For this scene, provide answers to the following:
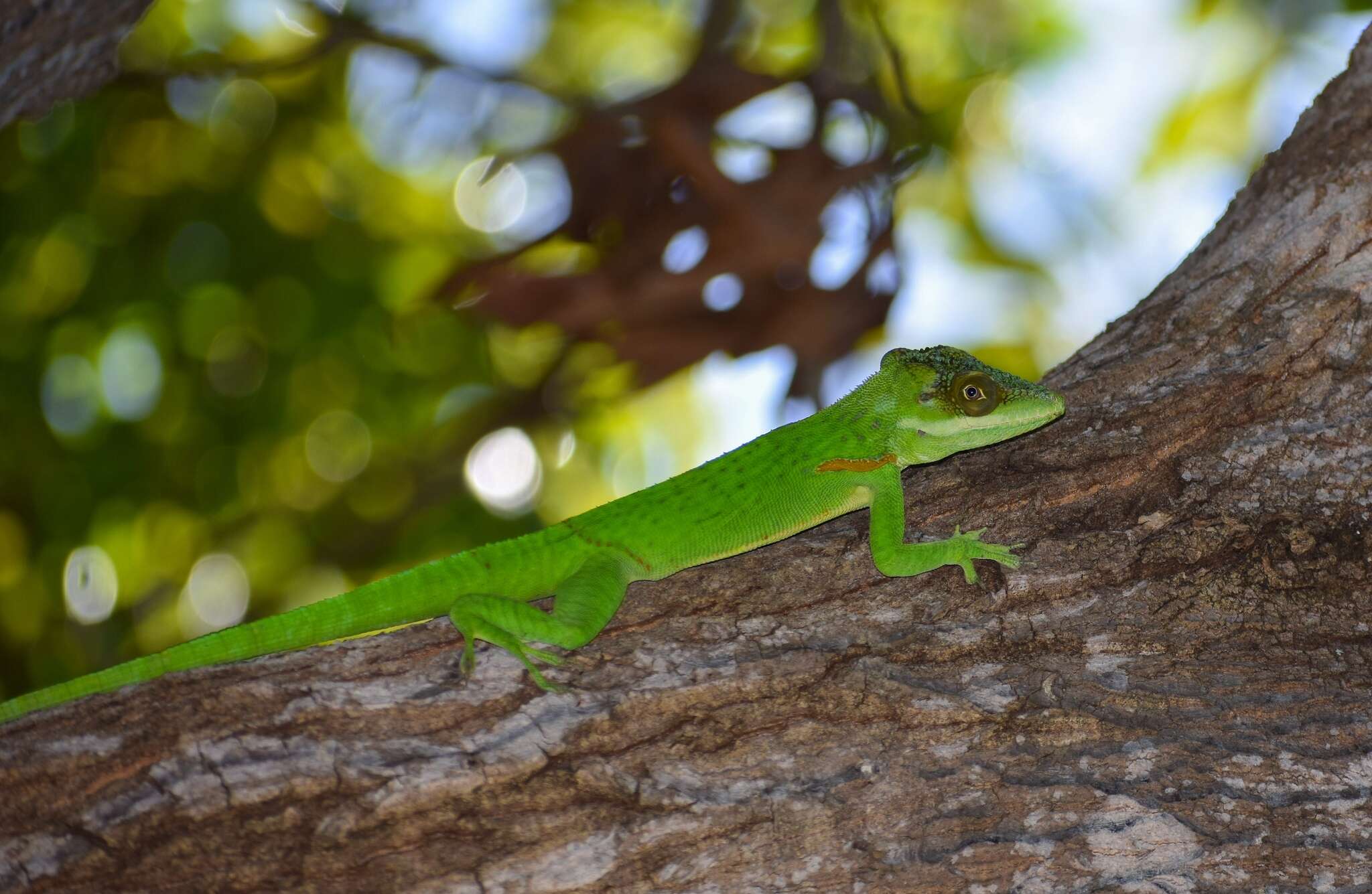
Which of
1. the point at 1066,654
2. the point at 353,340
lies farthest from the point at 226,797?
the point at 353,340

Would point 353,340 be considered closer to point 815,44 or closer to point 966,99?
point 815,44

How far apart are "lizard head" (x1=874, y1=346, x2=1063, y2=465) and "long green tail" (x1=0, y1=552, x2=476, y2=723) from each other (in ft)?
5.57

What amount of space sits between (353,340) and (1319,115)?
5050mm

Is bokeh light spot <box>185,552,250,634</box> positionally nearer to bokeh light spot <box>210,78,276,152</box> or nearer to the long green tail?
bokeh light spot <box>210,78,276,152</box>

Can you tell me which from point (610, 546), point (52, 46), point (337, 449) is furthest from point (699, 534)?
point (337, 449)

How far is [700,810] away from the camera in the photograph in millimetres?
2643

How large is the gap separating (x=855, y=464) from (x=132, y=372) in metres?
4.55

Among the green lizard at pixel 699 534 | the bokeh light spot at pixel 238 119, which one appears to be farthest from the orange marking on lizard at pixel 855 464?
the bokeh light spot at pixel 238 119

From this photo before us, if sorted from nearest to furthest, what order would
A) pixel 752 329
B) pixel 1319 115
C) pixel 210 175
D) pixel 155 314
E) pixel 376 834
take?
pixel 376 834 < pixel 1319 115 < pixel 752 329 < pixel 155 314 < pixel 210 175

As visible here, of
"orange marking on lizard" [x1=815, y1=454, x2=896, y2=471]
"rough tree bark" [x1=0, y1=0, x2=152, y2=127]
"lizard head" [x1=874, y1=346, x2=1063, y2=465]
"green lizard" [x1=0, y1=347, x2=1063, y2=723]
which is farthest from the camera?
"rough tree bark" [x1=0, y1=0, x2=152, y2=127]

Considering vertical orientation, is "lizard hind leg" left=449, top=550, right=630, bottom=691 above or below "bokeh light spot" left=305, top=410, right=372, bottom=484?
below

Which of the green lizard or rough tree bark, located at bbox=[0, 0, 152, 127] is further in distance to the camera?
→ rough tree bark, located at bbox=[0, 0, 152, 127]

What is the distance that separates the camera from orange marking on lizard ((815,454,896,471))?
146 inches

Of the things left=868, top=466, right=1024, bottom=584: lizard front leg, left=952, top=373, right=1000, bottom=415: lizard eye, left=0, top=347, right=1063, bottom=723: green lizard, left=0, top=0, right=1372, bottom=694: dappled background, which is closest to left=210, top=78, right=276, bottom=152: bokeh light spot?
left=0, top=0, right=1372, bottom=694: dappled background
